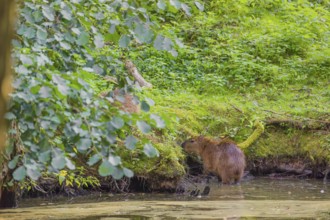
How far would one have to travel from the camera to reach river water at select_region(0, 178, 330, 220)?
7184mm

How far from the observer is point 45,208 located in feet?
26.0

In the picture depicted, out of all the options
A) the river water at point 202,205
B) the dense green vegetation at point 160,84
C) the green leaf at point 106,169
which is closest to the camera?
the green leaf at point 106,169

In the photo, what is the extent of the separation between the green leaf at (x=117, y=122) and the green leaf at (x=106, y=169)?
0.24 meters

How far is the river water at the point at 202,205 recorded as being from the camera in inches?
283

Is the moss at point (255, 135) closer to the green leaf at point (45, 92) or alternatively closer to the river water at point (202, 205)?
the river water at point (202, 205)

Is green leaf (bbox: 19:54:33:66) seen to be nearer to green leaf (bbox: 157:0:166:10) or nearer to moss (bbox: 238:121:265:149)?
green leaf (bbox: 157:0:166:10)

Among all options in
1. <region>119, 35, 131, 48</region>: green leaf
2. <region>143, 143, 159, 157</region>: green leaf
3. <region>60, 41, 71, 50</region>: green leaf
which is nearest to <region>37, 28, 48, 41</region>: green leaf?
<region>60, 41, 71, 50</region>: green leaf

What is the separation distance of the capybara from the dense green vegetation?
375 millimetres

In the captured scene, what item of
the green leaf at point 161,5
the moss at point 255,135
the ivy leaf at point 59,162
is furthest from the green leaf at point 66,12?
the moss at point 255,135

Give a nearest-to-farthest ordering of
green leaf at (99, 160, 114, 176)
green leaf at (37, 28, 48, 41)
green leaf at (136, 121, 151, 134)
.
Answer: green leaf at (99, 160, 114, 176), green leaf at (136, 121, 151, 134), green leaf at (37, 28, 48, 41)

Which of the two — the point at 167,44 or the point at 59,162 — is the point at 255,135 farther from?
the point at 59,162

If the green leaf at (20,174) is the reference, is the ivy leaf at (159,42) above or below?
above

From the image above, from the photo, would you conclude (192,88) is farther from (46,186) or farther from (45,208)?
(45,208)

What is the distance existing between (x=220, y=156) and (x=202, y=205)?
2368 millimetres
